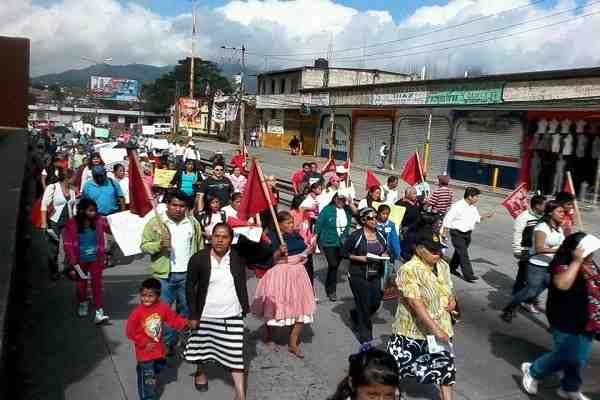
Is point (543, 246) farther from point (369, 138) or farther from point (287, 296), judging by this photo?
point (369, 138)

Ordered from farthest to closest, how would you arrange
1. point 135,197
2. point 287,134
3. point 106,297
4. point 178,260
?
point 287,134, point 106,297, point 135,197, point 178,260

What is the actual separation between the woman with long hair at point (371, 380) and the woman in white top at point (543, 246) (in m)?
4.04

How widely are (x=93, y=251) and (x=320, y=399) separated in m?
3.13

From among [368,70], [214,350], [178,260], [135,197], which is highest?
[368,70]

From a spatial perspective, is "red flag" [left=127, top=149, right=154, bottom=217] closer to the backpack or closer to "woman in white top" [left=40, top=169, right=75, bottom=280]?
"woman in white top" [left=40, top=169, right=75, bottom=280]

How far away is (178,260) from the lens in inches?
218

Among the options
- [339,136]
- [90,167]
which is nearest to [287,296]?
[90,167]

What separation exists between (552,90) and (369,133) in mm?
13327

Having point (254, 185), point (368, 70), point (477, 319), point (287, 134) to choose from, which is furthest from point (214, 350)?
point (368, 70)

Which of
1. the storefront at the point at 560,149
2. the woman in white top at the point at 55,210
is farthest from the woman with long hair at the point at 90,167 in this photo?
the storefront at the point at 560,149

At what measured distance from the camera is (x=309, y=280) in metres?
6.03

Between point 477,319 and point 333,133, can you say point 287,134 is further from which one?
point 477,319

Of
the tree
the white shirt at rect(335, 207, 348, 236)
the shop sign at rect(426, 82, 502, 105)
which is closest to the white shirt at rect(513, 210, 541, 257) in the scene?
the white shirt at rect(335, 207, 348, 236)

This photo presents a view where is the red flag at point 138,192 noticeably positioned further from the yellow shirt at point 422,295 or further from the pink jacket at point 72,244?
the yellow shirt at point 422,295
